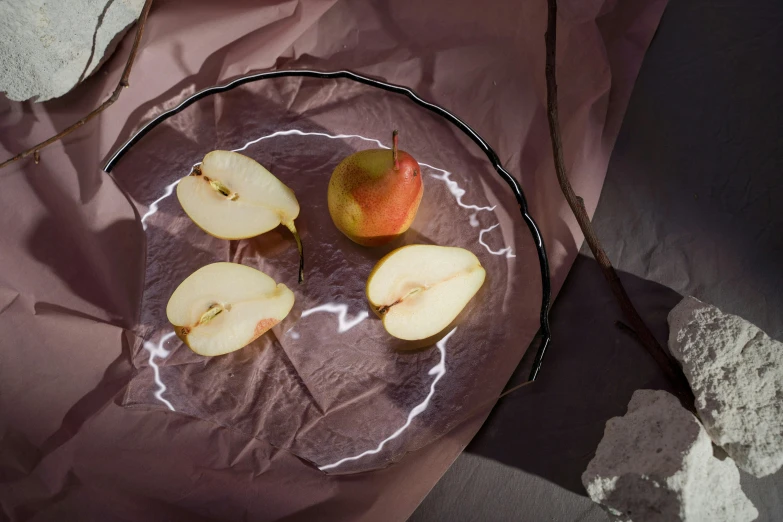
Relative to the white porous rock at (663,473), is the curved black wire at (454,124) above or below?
above

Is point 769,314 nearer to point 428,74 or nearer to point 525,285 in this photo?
point 525,285

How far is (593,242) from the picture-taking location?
0.73 m

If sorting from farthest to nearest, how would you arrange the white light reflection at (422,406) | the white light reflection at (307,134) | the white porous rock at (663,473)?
the white light reflection at (307,134)
the white light reflection at (422,406)
the white porous rock at (663,473)

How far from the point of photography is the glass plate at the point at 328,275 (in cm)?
70

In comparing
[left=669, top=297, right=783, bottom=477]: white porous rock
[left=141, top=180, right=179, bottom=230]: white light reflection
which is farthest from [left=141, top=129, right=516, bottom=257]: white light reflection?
[left=669, top=297, right=783, bottom=477]: white porous rock

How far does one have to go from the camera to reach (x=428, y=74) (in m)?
0.82

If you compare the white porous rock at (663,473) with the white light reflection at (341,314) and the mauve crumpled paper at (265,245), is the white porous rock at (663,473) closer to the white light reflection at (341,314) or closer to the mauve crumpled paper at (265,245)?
the mauve crumpled paper at (265,245)

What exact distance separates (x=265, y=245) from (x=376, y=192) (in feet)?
0.57

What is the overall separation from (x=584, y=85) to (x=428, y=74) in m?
0.19

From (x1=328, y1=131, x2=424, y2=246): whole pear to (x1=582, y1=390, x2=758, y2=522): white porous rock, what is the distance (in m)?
0.30

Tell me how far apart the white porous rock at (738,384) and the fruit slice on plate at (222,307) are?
0.43 m

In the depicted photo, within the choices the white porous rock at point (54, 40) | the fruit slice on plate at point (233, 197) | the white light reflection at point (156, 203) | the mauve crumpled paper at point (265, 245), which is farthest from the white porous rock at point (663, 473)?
the white porous rock at point (54, 40)

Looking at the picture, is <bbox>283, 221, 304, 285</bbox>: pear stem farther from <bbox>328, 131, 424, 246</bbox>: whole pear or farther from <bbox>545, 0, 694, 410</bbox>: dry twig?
<bbox>545, 0, 694, 410</bbox>: dry twig

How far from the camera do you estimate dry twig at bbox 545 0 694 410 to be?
71 cm
